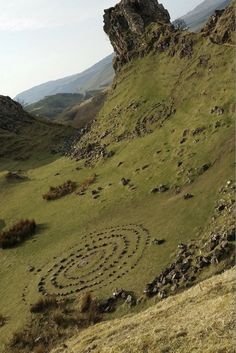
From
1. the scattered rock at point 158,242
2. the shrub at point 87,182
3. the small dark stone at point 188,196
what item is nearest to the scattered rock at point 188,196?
the small dark stone at point 188,196

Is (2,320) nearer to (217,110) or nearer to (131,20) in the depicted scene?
(217,110)

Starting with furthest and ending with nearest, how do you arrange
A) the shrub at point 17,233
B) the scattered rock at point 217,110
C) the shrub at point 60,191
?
the shrub at point 60,191 → the scattered rock at point 217,110 → the shrub at point 17,233

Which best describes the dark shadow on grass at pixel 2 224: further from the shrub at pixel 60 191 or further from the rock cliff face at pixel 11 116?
the rock cliff face at pixel 11 116

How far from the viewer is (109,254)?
43.8 metres

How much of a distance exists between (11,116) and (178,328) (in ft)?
382

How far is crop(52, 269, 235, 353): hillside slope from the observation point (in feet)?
67.5

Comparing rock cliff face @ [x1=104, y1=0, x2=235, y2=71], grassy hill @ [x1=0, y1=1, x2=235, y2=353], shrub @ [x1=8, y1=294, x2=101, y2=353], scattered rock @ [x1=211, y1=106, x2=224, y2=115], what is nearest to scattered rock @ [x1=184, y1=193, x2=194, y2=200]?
grassy hill @ [x1=0, y1=1, x2=235, y2=353]

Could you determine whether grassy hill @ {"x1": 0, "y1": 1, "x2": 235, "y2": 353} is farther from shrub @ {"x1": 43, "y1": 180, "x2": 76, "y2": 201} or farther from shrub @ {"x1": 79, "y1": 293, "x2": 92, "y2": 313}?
shrub @ {"x1": 79, "y1": 293, "x2": 92, "y2": 313}

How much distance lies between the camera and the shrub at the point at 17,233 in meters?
54.0

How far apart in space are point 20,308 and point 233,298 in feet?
71.5

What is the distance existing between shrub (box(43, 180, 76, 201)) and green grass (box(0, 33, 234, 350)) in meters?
1.56

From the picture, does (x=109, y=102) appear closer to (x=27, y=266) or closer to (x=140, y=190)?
(x=140, y=190)

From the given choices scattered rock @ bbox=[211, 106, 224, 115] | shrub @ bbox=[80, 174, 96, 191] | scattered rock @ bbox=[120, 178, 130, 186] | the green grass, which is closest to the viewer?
the green grass

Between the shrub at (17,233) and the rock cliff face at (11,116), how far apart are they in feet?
225
